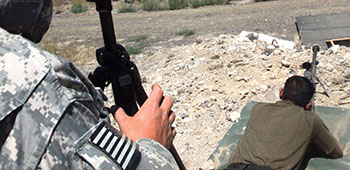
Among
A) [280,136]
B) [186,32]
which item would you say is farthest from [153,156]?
[186,32]

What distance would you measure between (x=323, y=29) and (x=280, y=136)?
550 centimetres

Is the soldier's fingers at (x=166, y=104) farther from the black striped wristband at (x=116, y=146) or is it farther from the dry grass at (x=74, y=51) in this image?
the dry grass at (x=74, y=51)

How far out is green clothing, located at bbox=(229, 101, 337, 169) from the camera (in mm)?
2432

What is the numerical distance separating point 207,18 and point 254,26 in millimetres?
2314

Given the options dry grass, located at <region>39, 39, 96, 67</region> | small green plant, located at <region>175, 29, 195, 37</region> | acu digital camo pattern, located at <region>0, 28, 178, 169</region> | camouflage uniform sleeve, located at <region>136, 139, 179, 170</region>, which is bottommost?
dry grass, located at <region>39, 39, 96, 67</region>

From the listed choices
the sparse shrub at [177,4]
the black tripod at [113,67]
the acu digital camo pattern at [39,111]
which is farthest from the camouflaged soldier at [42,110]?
the sparse shrub at [177,4]

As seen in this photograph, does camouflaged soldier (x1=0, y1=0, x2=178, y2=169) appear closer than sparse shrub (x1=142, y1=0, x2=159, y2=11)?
Yes

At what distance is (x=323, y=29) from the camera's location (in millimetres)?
7297

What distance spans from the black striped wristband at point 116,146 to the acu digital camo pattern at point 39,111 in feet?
0.09

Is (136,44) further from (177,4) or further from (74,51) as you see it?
(177,4)

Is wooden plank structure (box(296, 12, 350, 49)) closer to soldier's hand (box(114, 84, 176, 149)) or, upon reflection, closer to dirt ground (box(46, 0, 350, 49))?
dirt ground (box(46, 0, 350, 49))

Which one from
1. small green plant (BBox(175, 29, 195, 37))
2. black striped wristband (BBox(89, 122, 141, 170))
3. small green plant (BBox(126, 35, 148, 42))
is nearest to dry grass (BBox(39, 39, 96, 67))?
small green plant (BBox(126, 35, 148, 42))

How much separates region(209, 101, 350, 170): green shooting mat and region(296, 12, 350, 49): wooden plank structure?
314 cm

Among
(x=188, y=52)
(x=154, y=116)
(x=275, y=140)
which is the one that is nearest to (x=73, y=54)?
(x=188, y=52)
